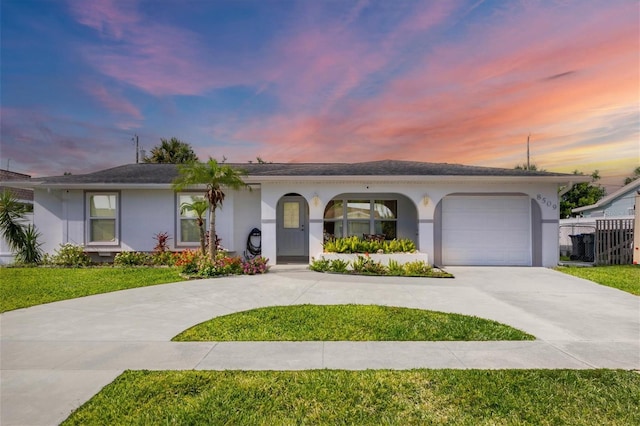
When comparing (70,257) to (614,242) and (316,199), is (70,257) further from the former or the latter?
(614,242)

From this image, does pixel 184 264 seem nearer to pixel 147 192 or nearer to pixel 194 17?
pixel 147 192

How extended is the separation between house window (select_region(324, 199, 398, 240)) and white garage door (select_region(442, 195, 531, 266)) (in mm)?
2019

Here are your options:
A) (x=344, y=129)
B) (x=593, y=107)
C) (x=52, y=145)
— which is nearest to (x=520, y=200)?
(x=593, y=107)

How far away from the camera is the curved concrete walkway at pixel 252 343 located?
328 cm

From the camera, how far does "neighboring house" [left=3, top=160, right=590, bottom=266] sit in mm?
10562

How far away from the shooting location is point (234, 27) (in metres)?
10.2

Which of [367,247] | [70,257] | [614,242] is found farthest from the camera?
[614,242]

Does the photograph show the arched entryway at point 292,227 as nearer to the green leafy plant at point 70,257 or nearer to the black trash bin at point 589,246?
the green leafy plant at point 70,257

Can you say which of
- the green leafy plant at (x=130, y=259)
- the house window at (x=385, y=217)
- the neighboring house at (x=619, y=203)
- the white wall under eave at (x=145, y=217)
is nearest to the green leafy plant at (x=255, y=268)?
the white wall under eave at (x=145, y=217)

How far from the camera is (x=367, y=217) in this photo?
12.4 m

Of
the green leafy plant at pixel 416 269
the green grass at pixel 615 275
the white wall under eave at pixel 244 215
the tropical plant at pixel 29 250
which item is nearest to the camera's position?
the green grass at pixel 615 275

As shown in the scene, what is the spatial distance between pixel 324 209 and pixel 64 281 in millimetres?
7554

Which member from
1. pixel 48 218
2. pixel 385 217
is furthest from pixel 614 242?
pixel 48 218

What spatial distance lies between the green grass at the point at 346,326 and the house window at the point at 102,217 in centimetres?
883
